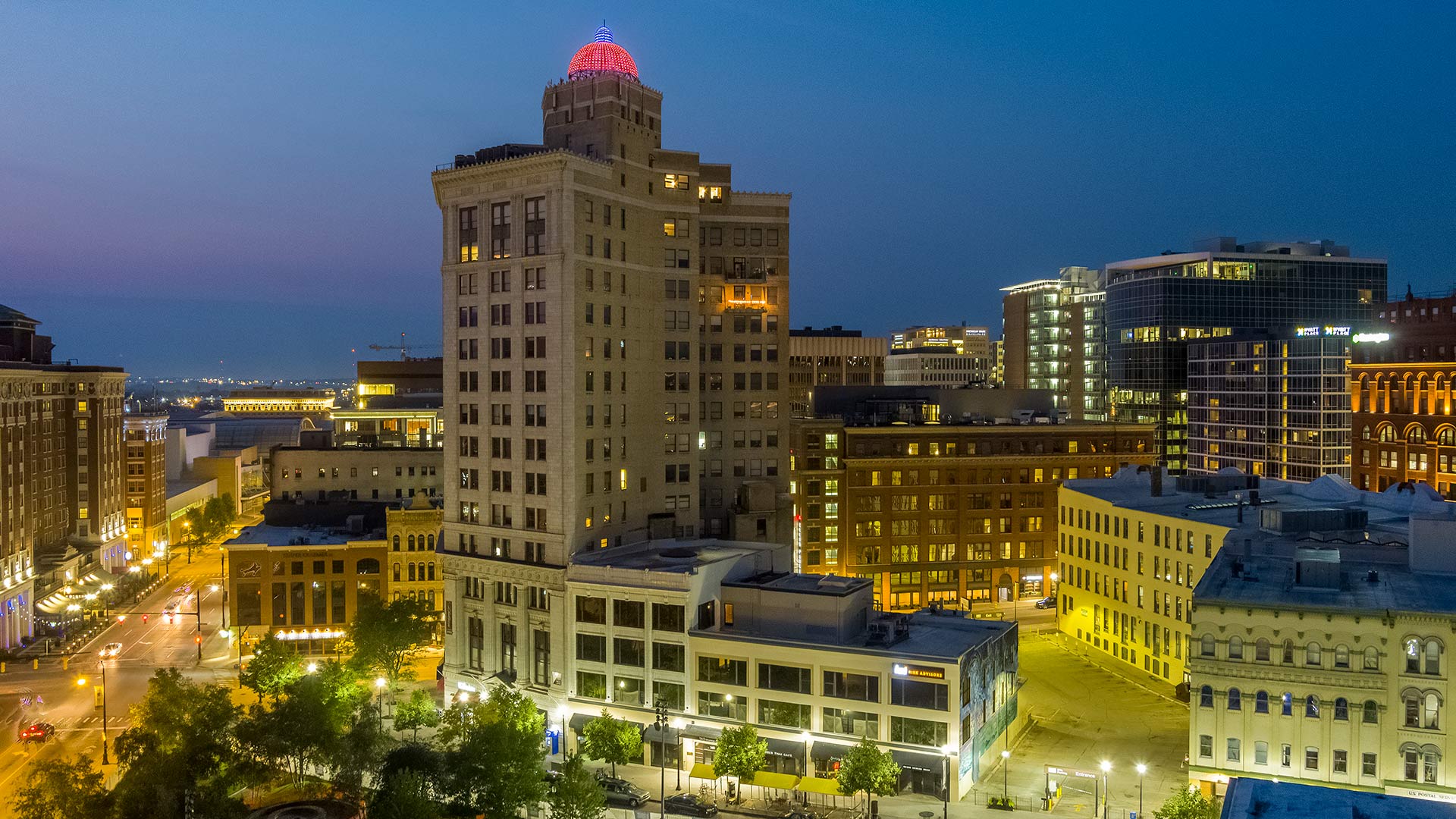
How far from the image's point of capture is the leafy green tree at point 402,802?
61812 mm

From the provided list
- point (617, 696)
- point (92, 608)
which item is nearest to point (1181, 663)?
point (617, 696)

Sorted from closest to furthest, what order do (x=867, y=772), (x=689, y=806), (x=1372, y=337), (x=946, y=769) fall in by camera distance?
(x=867, y=772)
(x=689, y=806)
(x=946, y=769)
(x=1372, y=337)

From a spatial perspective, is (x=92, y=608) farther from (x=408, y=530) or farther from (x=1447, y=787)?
(x=1447, y=787)

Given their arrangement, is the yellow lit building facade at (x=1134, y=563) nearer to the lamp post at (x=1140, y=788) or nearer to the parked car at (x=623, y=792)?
the lamp post at (x=1140, y=788)

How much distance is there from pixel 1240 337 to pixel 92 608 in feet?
606

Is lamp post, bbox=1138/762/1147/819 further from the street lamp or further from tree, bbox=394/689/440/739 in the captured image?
tree, bbox=394/689/440/739

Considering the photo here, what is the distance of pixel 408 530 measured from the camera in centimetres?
12656

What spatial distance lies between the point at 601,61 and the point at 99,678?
80822mm

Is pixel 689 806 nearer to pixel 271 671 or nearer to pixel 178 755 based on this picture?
pixel 178 755

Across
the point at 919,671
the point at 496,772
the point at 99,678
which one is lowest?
the point at 99,678

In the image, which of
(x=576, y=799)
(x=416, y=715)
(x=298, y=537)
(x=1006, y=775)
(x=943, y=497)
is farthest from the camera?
(x=943, y=497)

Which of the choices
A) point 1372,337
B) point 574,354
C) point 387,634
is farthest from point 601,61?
point 1372,337

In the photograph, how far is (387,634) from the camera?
98688mm

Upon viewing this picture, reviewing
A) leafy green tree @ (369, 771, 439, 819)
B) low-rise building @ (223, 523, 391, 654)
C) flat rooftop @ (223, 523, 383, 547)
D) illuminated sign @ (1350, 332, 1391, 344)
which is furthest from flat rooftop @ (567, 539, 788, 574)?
illuminated sign @ (1350, 332, 1391, 344)
